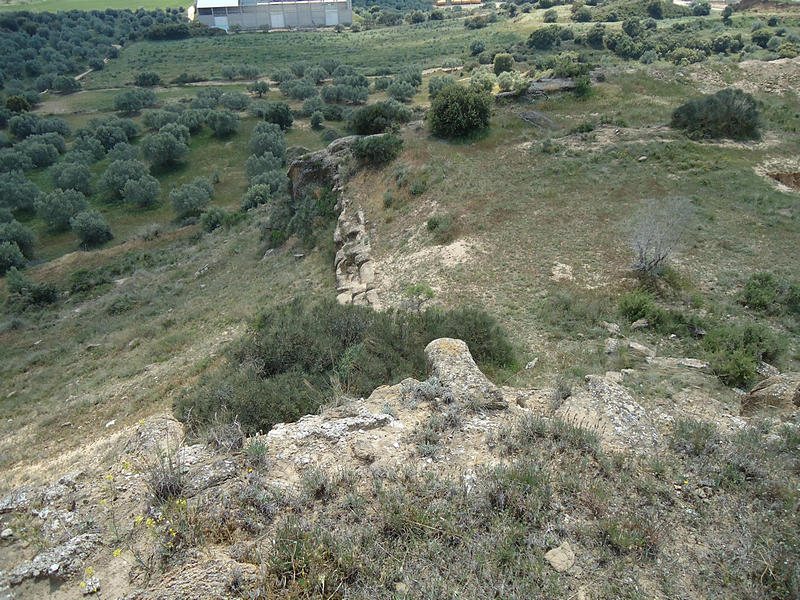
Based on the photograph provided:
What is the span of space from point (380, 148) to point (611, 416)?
17544mm

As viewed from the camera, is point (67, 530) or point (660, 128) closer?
point (67, 530)

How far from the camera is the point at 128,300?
21.2 metres

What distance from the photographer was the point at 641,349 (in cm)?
916

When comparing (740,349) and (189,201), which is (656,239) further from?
(189,201)

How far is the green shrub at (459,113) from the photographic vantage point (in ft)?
69.7

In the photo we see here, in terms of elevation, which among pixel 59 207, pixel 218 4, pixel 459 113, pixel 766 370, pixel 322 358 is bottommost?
pixel 59 207

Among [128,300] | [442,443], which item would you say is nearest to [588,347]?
[442,443]

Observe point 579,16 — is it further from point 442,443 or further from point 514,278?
point 442,443

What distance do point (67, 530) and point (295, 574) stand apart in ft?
7.94

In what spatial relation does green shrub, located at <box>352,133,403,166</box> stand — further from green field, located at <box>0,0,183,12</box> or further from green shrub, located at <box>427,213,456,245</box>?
green field, located at <box>0,0,183,12</box>

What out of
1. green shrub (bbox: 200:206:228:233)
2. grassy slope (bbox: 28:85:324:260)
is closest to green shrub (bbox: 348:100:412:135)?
green shrub (bbox: 200:206:228:233)

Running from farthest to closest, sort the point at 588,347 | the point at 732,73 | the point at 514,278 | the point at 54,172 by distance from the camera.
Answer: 1. the point at 54,172
2. the point at 732,73
3. the point at 514,278
4. the point at 588,347

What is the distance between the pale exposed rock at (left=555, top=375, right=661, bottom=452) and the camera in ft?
18.0

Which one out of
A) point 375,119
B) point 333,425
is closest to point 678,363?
point 333,425
